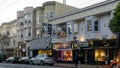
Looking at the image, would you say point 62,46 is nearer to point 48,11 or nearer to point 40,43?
point 40,43

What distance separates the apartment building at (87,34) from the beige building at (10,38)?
2634cm

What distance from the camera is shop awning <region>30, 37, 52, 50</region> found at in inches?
2340

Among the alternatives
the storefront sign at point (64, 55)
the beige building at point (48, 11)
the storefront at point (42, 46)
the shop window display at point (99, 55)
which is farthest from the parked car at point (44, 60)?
the beige building at point (48, 11)

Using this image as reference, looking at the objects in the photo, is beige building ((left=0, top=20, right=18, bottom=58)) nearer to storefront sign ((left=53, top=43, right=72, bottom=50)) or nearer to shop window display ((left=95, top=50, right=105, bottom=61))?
storefront sign ((left=53, top=43, right=72, bottom=50))

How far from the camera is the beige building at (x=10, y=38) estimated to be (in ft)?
271

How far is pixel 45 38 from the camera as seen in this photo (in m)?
61.4

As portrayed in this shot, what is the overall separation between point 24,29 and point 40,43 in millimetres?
12051

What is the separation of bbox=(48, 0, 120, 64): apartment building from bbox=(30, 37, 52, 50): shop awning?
2228 mm

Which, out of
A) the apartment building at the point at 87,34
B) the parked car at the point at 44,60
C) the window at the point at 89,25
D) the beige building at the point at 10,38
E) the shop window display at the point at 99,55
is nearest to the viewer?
the apartment building at the point at 87,34

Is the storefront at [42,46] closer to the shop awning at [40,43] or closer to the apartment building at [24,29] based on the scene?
the shop awning at [40,43]

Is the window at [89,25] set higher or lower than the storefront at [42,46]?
higher

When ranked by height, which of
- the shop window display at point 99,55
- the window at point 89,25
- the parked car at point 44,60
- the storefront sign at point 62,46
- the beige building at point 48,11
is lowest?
the parked car at point 44,60

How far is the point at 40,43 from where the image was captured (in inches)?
2440

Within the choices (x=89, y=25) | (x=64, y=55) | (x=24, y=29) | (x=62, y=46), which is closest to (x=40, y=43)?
(x=62, y=46)
